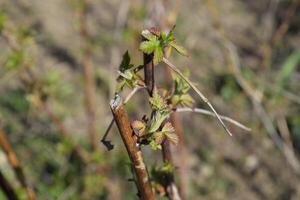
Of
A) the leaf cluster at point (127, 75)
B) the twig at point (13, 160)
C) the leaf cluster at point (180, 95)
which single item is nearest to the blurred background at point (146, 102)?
the twig at point (13, 160)

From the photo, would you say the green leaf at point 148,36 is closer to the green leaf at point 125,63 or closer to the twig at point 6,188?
the green leaf at point 125,63

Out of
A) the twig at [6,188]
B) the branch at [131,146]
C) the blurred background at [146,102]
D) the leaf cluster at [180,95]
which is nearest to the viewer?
the branch at [131,146]

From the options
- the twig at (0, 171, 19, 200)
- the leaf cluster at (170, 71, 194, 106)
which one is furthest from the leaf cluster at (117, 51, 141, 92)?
the twig at (0, 171, 19, 200)

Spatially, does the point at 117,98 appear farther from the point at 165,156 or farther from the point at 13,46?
the point at 13,46

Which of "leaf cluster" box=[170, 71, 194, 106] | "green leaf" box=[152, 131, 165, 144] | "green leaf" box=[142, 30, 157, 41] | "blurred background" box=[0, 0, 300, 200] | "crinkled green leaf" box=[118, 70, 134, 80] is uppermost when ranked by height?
"blurred background" box=[0, 0, 300, 200]

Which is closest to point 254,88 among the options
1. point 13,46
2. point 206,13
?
point 206,13

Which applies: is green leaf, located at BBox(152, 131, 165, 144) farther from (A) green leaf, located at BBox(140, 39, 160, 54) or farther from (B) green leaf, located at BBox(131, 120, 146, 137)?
(A) green leaf, located at BBox(140, 39, 160, 54)

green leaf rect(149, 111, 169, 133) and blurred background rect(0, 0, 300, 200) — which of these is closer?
green leaf rect(149, 111, 169, 133)
